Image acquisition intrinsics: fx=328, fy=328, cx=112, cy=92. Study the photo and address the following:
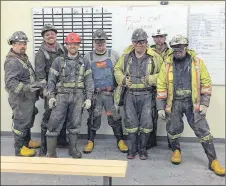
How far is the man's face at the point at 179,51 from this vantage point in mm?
3545

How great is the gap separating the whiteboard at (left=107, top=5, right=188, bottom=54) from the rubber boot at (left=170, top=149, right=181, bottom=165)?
1503 millimetres

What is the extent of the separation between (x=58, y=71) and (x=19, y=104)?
0.62 m

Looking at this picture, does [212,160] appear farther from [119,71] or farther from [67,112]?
[67,112]

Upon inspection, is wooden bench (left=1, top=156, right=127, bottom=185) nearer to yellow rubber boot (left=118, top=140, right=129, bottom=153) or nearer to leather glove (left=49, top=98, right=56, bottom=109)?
leather glove (left=49, top=98, right=56, bottom=109)

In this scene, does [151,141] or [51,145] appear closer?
[51,145]

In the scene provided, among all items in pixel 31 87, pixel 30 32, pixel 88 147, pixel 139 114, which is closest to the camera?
pixel 31 87

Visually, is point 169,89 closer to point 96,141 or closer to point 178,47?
point 178,47

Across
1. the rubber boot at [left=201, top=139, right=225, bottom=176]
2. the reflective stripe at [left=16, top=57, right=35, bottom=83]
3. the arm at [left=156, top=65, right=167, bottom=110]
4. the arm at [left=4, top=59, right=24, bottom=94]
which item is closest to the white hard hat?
the arm at [left=156, top=65, right=167, bottom=110]

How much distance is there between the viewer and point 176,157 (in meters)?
3.89

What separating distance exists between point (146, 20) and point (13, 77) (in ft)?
6.25

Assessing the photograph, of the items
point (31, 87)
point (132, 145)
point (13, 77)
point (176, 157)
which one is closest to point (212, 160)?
point (176, 157)

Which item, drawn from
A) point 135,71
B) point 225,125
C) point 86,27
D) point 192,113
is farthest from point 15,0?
point 225,125

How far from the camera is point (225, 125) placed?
4559 mm

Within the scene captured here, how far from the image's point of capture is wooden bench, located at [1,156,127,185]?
8.04ft
